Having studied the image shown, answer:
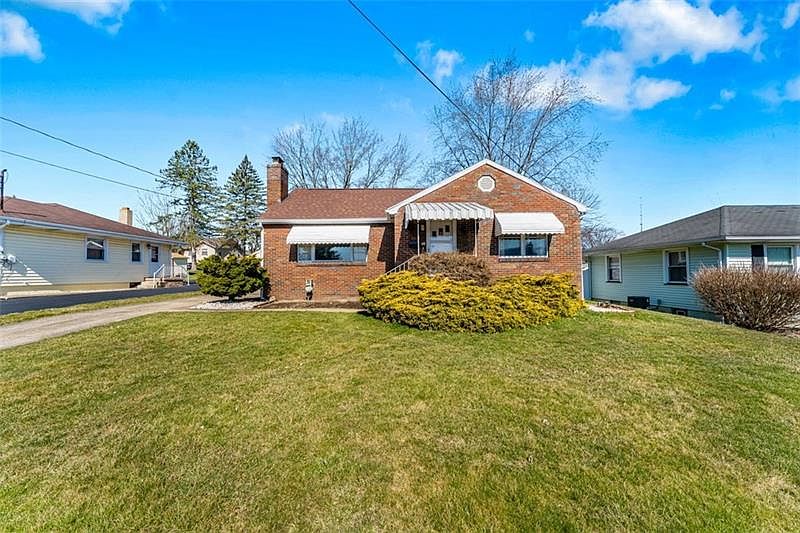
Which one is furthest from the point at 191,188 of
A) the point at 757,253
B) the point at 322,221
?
the point at 757,253

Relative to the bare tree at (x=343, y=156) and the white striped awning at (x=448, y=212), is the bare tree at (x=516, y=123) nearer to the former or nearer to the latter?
the bare tree at (x=343, y=156)

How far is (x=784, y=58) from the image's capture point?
14.5 m

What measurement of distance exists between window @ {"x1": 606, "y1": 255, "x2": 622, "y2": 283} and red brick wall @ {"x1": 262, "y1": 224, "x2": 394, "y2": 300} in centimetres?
1558

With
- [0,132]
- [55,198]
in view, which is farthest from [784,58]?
[55,198]

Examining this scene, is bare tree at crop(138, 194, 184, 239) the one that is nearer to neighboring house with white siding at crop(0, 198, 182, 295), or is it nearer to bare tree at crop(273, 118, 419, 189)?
bare tree at crop(273, 118, 419, 189)

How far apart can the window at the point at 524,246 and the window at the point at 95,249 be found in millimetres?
24267

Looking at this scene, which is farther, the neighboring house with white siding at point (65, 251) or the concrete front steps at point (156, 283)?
the concrete front steps at point (156, 283)

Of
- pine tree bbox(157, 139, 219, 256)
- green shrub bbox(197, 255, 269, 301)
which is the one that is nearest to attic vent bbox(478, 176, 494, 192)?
green shrub bbox(197, 255, 269, 301)


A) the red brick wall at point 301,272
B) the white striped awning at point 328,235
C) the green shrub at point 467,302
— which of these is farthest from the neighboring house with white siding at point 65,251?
the green shrub at point 467,302

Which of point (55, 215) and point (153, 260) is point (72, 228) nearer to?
point (55, 215)

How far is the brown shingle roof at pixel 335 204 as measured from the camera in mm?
16898

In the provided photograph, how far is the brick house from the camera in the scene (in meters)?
15.3

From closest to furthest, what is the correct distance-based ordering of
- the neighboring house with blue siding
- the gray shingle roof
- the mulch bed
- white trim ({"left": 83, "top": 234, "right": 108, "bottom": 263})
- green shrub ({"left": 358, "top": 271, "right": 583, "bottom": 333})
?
green shrub ({"left": 358, "top": 271, "right": 583, "bottom": 333}) → the mulch bed → the gray shingle roof → the neighboring house with blue siding → white trim ({"left": 83, "top": 234, "right": 108, "bottom": 263})

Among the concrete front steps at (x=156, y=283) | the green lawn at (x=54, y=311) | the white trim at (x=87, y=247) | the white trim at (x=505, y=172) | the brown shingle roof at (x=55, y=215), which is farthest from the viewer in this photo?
the concrete front steps at (x=156, y=283)
